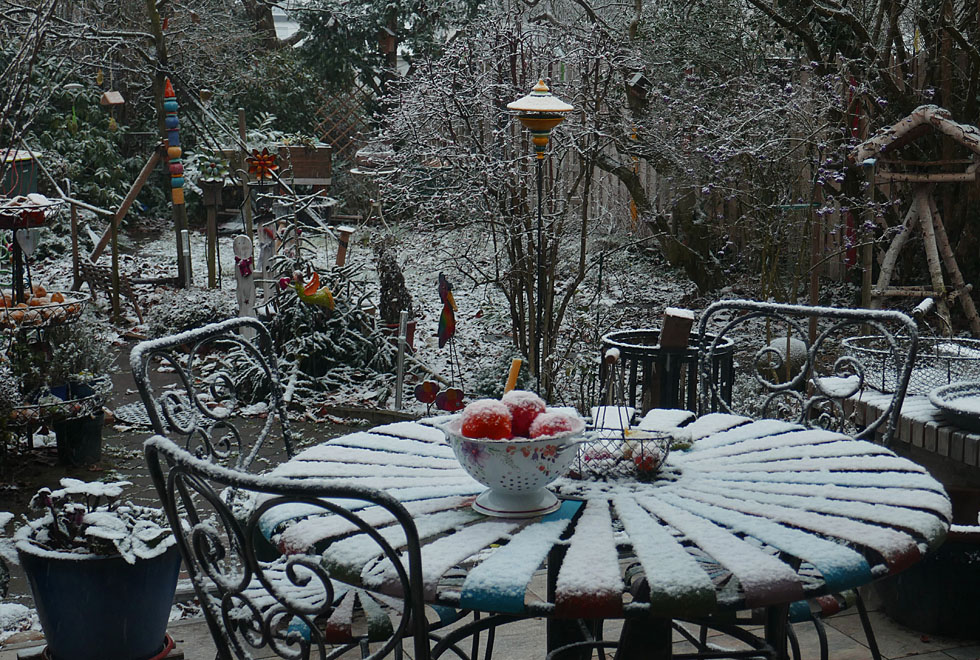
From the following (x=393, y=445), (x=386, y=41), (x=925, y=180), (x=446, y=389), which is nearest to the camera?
(x=393, y=445)

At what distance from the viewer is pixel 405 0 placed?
10.9 meters

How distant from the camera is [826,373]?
643 centimetres

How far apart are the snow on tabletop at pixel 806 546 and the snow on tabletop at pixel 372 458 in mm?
582

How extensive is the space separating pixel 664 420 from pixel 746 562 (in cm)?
99

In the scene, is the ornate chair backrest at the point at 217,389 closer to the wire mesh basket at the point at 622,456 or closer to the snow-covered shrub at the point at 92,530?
the snow-covered shrub at the point at 92,530

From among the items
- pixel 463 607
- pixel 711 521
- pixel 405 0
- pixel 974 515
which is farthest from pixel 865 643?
pixel 405 0

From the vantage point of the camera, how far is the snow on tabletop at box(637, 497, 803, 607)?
144 cm

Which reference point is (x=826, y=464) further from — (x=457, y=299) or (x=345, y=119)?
(x=345, y=119)

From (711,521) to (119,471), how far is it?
13.5ft

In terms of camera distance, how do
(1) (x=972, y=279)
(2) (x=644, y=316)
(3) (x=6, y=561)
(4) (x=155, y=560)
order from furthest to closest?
(2) (x=644, y=316)
(1) (x=972, y=279)
(3) (x=6, y=561)
(4) (x=155, y=560)

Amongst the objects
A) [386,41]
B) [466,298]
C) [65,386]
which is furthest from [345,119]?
[65,386]

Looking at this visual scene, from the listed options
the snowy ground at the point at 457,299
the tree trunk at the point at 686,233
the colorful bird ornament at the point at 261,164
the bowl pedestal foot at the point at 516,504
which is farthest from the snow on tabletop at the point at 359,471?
the tree trunk at the point at 686,233

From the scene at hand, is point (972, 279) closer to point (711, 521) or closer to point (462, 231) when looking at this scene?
point (462, 231)

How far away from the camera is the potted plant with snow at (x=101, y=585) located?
109 inches
